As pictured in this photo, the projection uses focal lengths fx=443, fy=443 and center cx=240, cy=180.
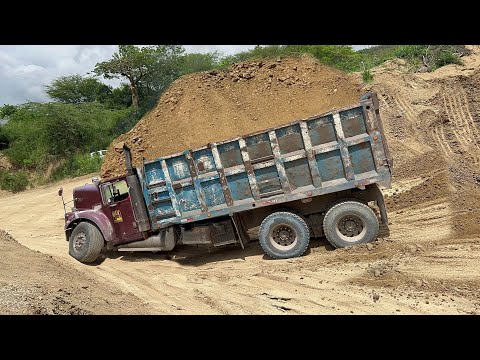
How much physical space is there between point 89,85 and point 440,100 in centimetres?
3126

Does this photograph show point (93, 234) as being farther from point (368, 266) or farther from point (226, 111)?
point (226, 111)

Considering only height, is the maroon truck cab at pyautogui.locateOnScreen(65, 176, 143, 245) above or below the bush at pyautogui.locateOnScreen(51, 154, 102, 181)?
below

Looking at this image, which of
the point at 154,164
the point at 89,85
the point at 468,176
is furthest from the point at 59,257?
the point at 89,85

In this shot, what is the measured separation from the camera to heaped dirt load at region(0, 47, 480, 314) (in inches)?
230

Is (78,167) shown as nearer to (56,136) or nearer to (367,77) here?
(56,136)

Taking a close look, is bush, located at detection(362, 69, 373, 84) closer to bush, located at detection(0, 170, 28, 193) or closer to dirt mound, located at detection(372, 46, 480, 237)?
dirt mound, located at detection(372, 46, 480, 237)

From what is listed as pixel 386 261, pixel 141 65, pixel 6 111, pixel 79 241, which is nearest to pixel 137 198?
pixel 79 241

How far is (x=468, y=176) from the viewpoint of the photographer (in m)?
10.6

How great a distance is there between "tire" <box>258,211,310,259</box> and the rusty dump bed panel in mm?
338

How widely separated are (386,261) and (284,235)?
186 cm

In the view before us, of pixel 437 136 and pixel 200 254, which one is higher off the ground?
pixel 437 136

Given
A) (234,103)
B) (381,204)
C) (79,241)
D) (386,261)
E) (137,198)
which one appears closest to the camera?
(386,261)

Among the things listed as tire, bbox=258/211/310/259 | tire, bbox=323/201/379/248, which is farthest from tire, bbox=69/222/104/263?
tire, bbox=323/201/379/248

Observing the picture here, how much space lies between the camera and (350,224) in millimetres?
7836
